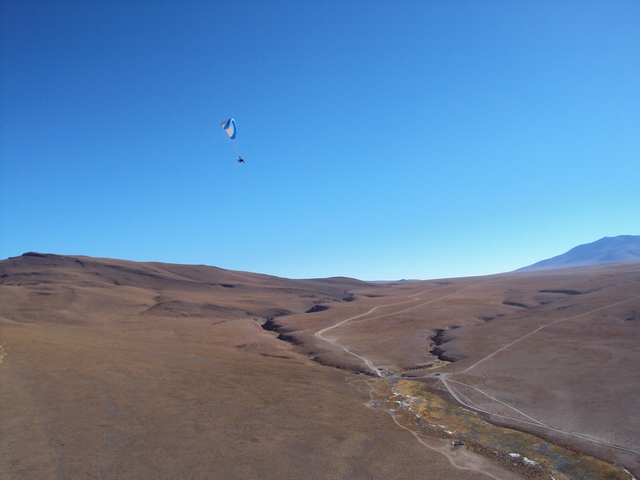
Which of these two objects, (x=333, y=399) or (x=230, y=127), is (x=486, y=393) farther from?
(x=230, y=127)

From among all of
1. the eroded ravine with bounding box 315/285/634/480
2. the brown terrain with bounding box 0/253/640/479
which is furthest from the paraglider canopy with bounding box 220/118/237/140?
the eroded ravine with bounding box 315/285/634/480

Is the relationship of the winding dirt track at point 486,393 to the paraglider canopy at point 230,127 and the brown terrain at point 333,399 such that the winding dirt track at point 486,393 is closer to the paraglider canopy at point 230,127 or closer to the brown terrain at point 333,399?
the brown terrain at point 333,399

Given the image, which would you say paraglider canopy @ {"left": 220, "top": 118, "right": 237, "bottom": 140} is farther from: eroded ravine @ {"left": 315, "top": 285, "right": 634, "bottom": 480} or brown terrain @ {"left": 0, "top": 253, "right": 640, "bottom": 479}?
eroded ravine @ {"left": 315, "top": 285, "right": 634, "bottom": 480}

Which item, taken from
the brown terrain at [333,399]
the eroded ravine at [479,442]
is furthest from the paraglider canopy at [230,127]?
the eroded ravine at [479,442]

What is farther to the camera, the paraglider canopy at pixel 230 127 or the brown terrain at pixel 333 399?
the paraglider canopy at pixel 230 127

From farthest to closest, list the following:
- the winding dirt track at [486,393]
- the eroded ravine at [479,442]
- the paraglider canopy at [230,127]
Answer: the paraglider canopy at [230,127]
the winding dirt track at [486,393]
the eroded ravine at [479,442]

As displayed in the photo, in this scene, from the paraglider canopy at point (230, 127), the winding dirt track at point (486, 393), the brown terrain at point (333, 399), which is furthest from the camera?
the paraglider canopy at point (230, 127)

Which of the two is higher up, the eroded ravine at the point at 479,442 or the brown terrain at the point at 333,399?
the brown terrain at the point at 333,399

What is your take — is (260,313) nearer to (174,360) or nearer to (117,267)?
(174,360)

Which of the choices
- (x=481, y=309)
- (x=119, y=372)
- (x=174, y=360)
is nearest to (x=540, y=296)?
(x=481, y=309)
